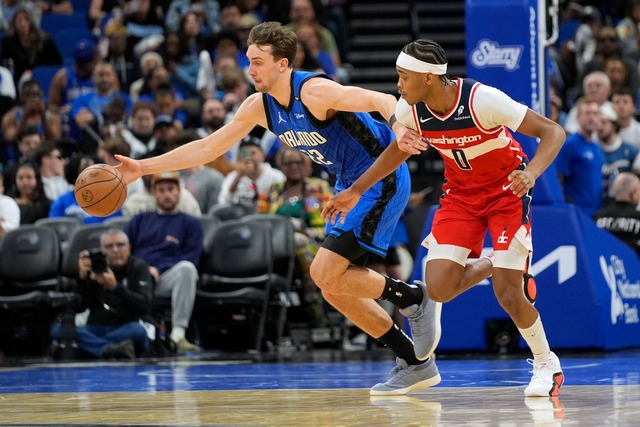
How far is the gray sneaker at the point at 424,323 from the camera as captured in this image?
7.26 m

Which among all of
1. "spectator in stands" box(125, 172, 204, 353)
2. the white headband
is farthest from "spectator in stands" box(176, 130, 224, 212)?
the white headband

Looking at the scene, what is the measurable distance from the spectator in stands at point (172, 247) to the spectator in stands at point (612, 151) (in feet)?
14.4

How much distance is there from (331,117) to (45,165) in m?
6.81

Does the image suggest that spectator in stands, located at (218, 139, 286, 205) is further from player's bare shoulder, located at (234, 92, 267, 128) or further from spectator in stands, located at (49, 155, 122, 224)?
player's bare shoulder, located at (234, 92, 267, 128)

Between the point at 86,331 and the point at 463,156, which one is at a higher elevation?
the point at 463,156

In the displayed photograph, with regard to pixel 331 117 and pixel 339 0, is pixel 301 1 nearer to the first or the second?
pixel 339 0

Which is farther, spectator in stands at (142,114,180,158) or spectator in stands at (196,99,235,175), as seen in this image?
spectator in stands at (196,99,235,175)

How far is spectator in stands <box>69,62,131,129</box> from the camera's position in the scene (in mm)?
14836

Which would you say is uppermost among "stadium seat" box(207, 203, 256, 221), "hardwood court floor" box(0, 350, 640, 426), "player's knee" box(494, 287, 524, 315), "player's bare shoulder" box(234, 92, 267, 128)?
"player's bare shoulder" box(234, 92, 267, 128)

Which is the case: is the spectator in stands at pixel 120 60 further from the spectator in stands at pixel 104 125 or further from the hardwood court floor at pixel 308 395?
the hardwood court floor at pixel 308 395

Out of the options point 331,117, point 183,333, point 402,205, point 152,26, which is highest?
point 152,26

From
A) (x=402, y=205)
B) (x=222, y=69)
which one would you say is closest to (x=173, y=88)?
(x=222, y=69)

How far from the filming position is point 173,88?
15180 millimetres

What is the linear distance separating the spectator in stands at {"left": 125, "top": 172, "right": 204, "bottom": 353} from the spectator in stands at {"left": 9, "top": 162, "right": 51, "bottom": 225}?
5.09 feet
